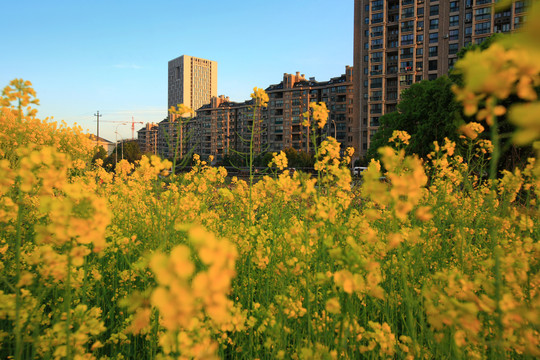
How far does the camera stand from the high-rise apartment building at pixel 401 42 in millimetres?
43419

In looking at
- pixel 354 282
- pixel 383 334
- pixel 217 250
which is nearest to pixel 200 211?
pixel 383 334

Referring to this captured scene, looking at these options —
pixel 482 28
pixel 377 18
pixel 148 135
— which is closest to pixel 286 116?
pixel 377 18

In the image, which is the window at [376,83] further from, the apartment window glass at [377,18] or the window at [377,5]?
the window at [377,5]

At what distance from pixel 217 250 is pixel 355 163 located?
4784cm

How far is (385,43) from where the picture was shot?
4744cm

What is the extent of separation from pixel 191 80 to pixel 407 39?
118194mm

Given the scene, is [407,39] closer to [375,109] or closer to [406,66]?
[406,66]

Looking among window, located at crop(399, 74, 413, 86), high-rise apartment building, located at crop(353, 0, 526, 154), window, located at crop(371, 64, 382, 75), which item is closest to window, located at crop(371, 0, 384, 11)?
high-rise apartment building, located at crop(353, 0, 526, 154)

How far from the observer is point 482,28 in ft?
138

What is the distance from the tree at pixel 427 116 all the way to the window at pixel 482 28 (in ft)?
97.7

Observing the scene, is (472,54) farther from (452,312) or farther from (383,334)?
(383,334)

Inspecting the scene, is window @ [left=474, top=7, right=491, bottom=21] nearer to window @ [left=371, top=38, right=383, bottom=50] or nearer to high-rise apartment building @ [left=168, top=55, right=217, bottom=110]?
window @ [left=371, top=38, right=383, bottom=50]

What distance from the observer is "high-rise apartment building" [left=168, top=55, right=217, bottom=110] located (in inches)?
5758

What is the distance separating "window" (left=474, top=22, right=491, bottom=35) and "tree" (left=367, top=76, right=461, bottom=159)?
29.8 m
